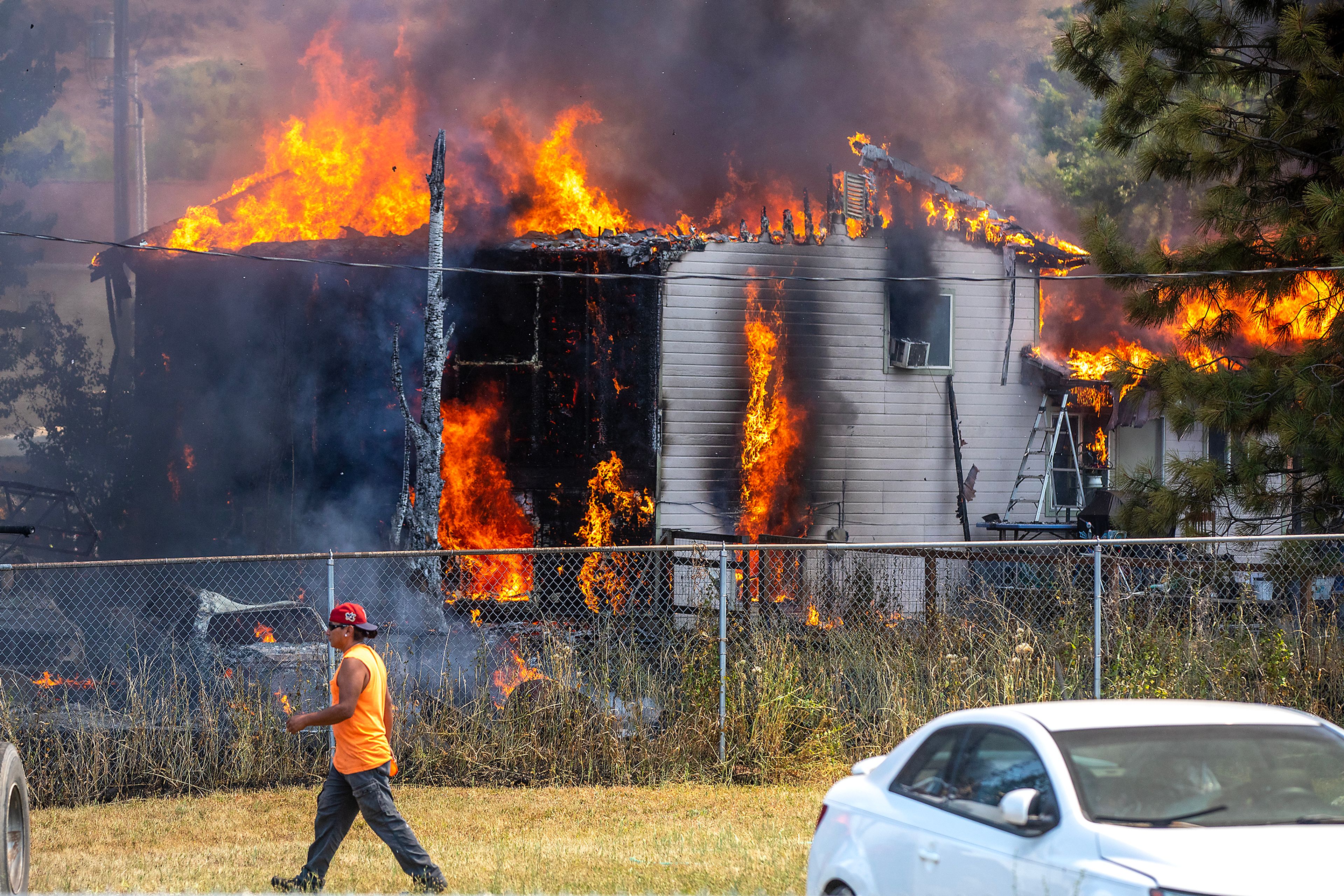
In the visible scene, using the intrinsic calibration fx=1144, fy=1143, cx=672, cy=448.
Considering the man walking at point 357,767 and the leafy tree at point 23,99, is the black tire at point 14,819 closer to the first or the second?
the man walking at point 357,767

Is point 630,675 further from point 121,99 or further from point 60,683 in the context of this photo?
point 121,99

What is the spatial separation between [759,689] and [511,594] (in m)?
7.99

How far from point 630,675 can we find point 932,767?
16.6 feet

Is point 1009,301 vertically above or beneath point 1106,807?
above

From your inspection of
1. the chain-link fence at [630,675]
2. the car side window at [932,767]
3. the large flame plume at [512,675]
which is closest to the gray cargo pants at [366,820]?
the chain-link fence at [630,675]

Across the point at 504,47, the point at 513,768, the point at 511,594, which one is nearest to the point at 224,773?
the point at 513,768

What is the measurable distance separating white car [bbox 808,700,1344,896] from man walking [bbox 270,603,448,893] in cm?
250

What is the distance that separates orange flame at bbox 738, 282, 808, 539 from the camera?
1773 cm

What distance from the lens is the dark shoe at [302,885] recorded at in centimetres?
619

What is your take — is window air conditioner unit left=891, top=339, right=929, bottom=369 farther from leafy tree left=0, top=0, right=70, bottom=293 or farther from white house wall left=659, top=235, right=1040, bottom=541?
leafy tree left=0, top=0, right=70, bottom=293

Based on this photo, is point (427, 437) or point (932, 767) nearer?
point (932, 767)

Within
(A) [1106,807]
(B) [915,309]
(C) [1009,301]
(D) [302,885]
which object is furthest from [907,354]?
(A) [1106,807]

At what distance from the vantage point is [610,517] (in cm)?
1730

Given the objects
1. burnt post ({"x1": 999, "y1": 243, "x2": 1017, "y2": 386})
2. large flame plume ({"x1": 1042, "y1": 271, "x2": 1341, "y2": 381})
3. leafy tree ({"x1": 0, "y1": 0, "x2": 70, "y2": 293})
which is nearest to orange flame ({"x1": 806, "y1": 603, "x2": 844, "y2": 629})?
large flame plume ({"x1": 1042, "y1": 271, "x2": 1341, "y2": 381})
